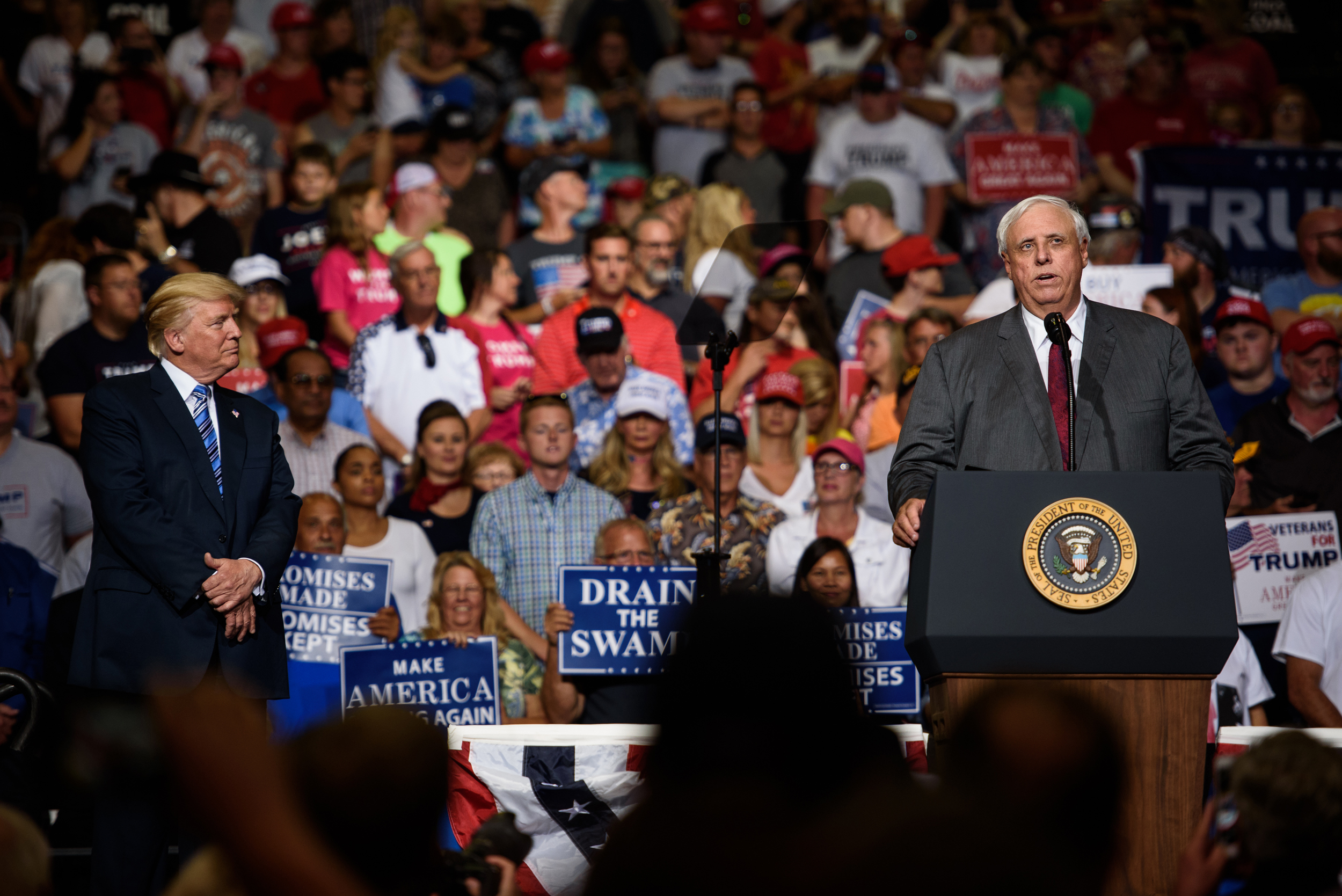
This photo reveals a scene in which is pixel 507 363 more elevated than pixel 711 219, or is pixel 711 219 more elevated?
pixel 711 219

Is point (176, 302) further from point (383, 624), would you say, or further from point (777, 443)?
point (777, 443)

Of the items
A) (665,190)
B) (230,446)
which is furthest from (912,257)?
(230,446)

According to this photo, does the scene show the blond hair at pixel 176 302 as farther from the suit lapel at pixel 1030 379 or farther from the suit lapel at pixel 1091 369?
the suit lapel at pixel 1091 369

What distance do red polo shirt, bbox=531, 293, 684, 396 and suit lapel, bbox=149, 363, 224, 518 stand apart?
13.4 ft

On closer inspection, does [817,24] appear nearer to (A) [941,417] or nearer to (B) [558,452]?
(B) [558,452]

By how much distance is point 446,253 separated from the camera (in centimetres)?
979

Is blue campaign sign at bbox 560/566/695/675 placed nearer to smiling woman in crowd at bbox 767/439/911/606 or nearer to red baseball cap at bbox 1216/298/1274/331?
smiling woman in crowd at bbox 767/439/911/606

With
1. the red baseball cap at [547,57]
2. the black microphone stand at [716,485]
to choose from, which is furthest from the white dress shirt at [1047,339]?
the red baseball cap at [547,57]

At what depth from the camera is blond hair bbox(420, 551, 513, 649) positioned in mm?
6820

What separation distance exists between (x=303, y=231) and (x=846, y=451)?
4.37m

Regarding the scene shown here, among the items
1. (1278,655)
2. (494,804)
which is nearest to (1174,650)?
(494,804)

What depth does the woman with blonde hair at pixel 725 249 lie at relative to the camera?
9.33 meters

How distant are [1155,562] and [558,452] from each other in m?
4.28

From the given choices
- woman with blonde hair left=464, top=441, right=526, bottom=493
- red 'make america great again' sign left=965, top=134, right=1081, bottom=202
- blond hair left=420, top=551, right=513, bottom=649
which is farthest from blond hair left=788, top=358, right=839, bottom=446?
red 'make america great again' sign left=965, top=134, right=1081, bottom=202
